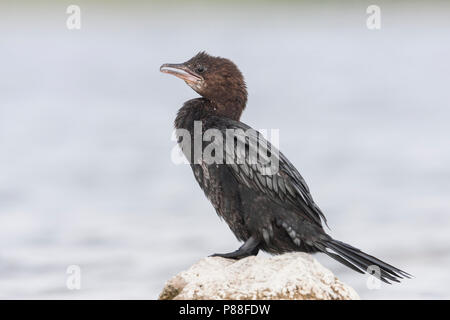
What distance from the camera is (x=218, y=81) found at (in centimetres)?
682

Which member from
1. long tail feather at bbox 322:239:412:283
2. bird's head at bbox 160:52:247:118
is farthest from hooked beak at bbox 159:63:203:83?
long tail feather at bbox 322:239:412:283

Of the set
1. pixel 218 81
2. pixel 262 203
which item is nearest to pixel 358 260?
pixel 262 203

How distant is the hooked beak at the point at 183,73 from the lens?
6.91m

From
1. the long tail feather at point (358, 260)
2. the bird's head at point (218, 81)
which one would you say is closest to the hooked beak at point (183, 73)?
the bird's head at point (218, 81)

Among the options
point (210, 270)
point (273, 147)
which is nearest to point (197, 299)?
point (210, 270)

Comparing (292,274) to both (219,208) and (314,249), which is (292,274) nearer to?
(314,249)

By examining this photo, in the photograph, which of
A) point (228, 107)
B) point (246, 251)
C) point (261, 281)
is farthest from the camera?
point (228, 107)

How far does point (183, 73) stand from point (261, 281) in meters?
2.46

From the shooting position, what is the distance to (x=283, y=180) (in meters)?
6.19

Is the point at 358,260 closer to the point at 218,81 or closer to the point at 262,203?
the point at 262,203

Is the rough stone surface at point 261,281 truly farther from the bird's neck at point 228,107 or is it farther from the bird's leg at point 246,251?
the bird's neck at point 228,107

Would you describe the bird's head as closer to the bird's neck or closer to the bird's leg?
the bird's neck

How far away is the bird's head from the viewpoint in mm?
6777

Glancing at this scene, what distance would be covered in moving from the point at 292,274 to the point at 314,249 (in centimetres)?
79
